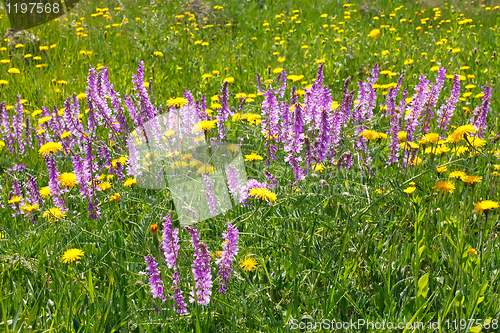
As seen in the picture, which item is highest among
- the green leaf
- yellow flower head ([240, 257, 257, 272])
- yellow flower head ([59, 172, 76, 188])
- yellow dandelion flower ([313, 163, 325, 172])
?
yellow flower head ([59, 172, 76, 188])

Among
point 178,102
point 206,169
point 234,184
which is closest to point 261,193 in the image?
point 234,184

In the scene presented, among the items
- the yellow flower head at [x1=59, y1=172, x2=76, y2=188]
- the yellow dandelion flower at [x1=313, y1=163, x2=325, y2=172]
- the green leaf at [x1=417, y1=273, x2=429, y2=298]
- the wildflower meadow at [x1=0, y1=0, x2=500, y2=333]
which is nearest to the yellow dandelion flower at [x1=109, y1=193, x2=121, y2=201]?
the wildflower meadow at [x1=0, y1=0, x2=500, y2=333]

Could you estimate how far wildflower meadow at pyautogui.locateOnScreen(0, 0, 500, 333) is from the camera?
1.41 meters

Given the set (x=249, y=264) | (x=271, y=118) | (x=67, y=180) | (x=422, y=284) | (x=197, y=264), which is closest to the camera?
(x=197, y=264)

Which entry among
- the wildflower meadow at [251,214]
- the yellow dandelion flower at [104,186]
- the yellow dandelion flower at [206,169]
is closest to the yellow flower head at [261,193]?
the wildflower meadow at [251,214]

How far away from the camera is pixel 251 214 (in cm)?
151

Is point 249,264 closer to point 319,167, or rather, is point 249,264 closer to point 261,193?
point 261,193

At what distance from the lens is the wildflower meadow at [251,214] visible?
141cm

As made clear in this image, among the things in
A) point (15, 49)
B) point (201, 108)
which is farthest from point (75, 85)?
point (201, 108)

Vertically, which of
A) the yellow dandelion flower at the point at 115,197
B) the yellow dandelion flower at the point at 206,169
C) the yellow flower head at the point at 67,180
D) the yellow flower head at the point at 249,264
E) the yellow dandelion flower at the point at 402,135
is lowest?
the yellow flower head at the point at 249,264

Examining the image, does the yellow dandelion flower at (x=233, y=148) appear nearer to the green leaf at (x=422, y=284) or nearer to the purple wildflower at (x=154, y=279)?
the purple wildflower at (x=154, y=279)

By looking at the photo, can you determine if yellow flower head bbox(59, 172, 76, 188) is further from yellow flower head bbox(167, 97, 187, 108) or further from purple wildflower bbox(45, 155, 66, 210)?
yellow flower head bbox(167, 97, 187, 108)

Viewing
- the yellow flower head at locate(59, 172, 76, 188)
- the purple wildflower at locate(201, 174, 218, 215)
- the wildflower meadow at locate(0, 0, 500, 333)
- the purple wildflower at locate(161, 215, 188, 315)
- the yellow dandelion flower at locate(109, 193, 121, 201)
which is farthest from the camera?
the yellow flower head at locate(59, 172, 76, 188)

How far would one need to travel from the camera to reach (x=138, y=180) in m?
2.29
